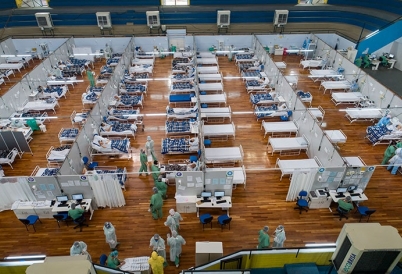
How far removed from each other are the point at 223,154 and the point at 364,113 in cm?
767

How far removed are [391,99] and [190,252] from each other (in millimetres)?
11308

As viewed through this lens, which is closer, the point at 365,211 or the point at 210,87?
the point at 365,211

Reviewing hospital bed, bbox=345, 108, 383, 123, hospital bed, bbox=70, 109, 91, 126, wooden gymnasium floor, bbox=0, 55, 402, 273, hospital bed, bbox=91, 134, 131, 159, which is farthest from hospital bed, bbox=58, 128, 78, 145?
hospital bed, bbox=345, 108, 383, 123

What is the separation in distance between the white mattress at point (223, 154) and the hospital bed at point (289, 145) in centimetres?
160

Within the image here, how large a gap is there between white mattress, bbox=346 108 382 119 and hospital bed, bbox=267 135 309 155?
3469 mm

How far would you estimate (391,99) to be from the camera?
13.0 metres

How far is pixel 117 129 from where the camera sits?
1275cm

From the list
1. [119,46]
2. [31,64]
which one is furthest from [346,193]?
[31,64]

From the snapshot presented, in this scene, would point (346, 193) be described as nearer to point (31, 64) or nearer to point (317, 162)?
point (317, 162)

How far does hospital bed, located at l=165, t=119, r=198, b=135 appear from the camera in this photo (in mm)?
12711

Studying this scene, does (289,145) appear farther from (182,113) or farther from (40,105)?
(40,105)

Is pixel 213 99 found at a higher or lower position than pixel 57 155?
higher

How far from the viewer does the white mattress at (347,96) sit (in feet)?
48.5

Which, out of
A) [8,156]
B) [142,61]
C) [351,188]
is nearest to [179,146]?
[351,188]
